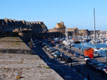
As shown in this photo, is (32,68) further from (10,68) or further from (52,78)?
(52,78)

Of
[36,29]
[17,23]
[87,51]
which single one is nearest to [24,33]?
[87,51]

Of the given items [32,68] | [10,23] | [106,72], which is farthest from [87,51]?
[10,23]

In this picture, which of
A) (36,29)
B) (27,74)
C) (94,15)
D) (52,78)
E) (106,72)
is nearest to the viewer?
(52,78)

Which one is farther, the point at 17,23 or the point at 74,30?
the point at 74,30

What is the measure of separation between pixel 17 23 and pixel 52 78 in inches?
3747

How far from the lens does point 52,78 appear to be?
3195mm

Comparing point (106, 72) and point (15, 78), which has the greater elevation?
point (15, 78)

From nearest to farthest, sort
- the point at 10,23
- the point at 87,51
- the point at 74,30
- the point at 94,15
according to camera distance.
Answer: the point at 87,51 → the point at 94,15 → the point at 10,23 → the point at 74,30

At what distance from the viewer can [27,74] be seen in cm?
354

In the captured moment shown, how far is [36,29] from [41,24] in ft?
22.1

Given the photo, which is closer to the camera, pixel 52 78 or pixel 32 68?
pixel 52 78

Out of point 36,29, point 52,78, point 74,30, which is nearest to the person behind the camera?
point 52,78

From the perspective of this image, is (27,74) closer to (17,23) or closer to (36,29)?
(17,23)

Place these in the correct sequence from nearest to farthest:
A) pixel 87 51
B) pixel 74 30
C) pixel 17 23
→ pixel 87 51 → pixel 17 23 → pixel 74 30
